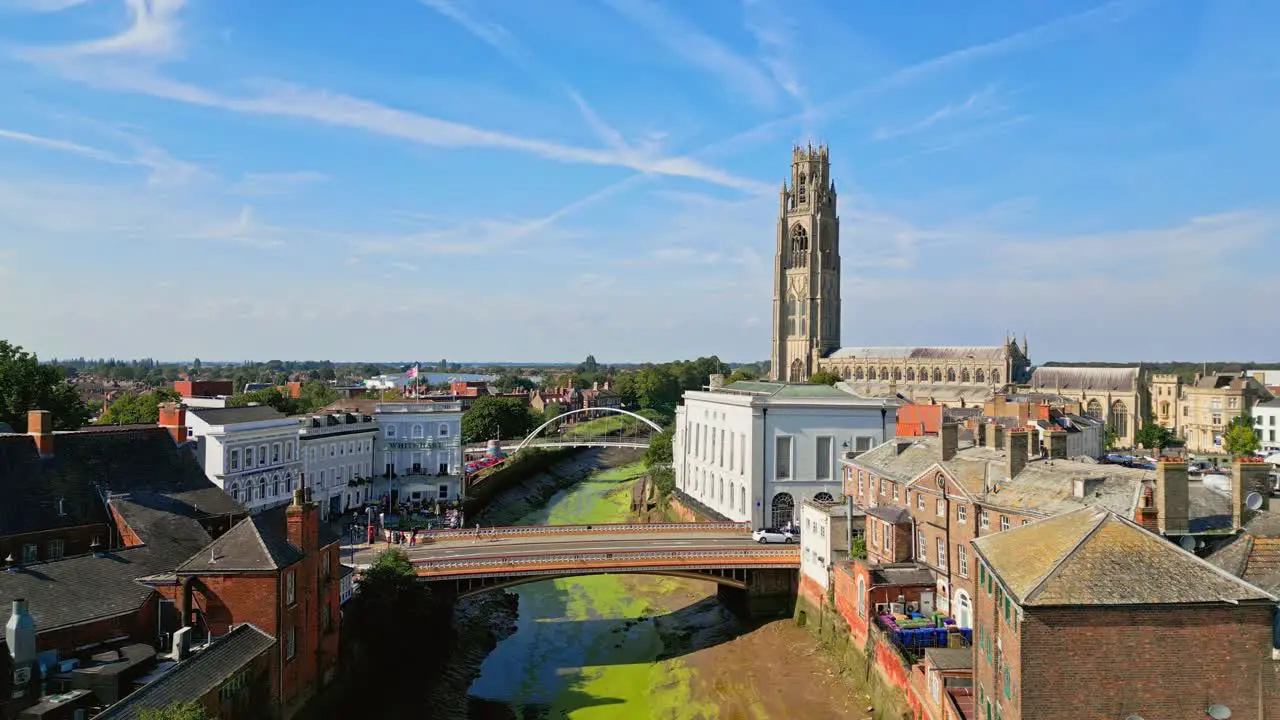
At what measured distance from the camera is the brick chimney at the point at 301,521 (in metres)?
31.8

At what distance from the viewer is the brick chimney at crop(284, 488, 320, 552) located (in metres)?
31.8

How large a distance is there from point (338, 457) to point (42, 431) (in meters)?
27.3

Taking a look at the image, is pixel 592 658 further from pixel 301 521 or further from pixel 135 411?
pixel 135 411

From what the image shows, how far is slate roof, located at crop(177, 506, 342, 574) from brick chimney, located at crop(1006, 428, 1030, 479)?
2789 cm

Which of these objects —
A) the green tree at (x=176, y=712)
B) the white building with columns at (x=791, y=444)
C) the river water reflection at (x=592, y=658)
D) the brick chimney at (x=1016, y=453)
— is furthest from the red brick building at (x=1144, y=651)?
the white building with columns at (x=791, y=444)

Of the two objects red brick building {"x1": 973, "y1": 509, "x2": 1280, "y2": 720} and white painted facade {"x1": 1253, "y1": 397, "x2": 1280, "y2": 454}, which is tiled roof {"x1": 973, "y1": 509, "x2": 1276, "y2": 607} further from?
white painted facade {"x1": 1253, "y1": 397, "x2": 1280, "y2": 454}

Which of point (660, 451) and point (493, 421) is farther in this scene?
point (493, 421)

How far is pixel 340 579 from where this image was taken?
36.6 meters

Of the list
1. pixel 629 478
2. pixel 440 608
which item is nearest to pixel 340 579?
pixel 440 608

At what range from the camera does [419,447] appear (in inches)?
2798

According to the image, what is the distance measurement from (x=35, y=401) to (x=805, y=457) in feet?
158

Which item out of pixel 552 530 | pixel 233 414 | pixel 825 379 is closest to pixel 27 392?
pixel 233 414

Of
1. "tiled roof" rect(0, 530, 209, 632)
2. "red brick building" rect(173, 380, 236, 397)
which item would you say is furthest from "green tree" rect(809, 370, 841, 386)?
"tiled roof" rect(0, 530, 209, 632)

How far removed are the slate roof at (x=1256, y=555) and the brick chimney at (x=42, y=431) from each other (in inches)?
1653
